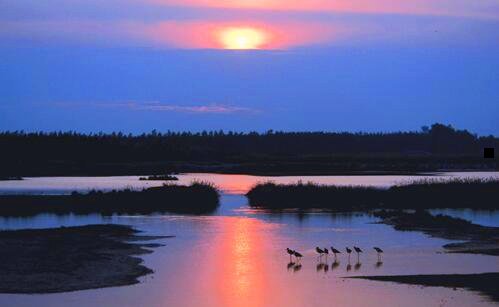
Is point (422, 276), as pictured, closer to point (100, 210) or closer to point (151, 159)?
point (100, 210)

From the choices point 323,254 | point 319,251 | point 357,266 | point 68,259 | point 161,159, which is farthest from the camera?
point 161,159

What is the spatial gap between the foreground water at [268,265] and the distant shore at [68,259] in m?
0.67

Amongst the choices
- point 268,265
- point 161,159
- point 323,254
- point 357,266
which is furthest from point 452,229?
point 161,159

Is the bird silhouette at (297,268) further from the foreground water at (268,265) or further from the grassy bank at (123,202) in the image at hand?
the grassy bank at (123,202)

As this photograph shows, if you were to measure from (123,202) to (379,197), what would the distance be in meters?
13.7

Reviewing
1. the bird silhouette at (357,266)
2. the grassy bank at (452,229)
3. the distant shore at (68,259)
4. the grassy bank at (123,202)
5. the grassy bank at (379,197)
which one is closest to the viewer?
the distant shore at (68,259)

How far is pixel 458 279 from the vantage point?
25.2 m

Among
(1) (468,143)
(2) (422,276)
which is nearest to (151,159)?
(1) (468,143)

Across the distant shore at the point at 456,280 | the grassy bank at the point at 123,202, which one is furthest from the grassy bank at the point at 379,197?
the distant shore at the point at 456,280

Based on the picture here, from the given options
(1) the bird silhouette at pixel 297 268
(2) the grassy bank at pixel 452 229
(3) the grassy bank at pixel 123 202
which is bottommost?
(1) the bird silhouette at pixel 297 268

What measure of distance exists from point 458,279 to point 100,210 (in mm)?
26162

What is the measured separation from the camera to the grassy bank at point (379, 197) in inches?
2079

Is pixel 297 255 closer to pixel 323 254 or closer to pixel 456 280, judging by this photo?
pixel 323 254

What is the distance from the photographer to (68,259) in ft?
93.2
